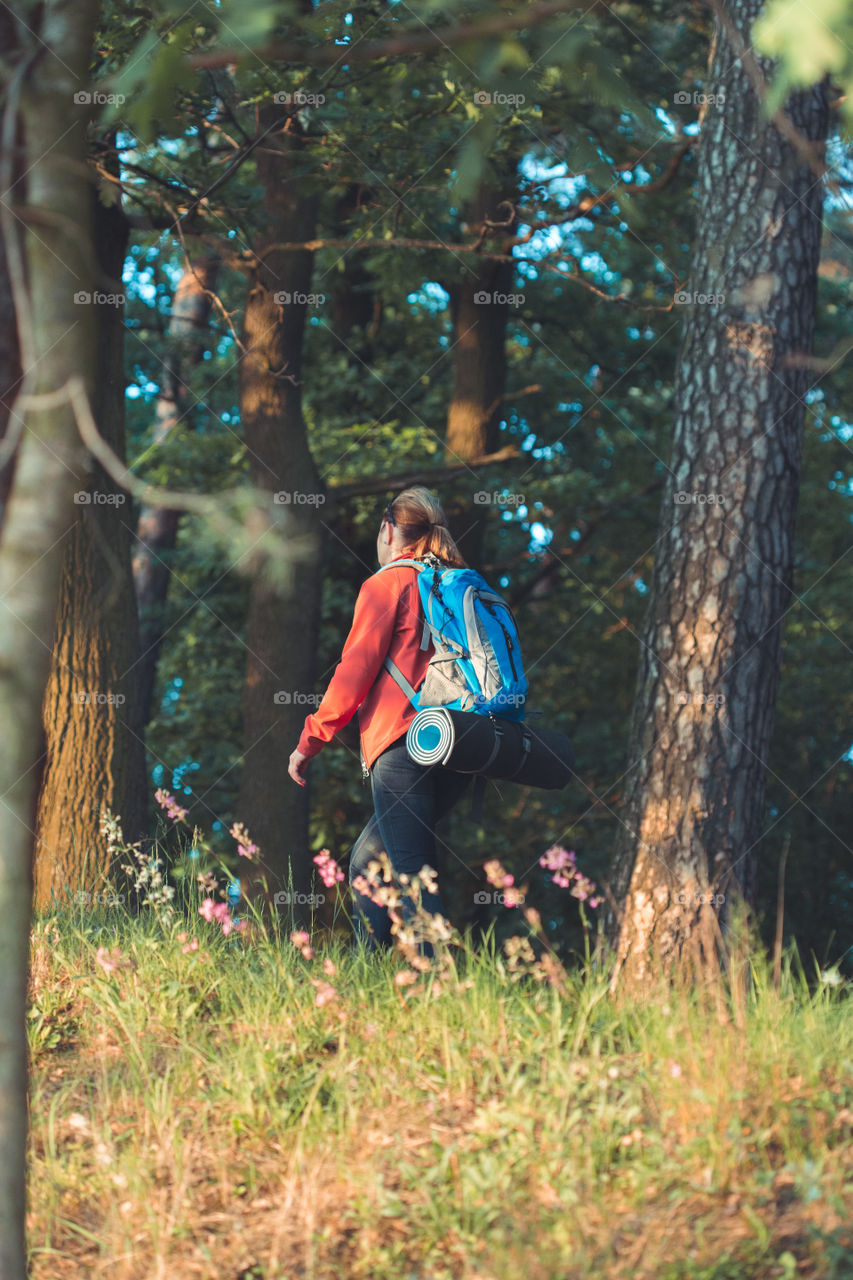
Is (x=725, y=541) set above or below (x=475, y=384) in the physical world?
below

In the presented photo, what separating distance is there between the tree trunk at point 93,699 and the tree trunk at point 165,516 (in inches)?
195

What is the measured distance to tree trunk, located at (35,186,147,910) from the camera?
18.3 ft

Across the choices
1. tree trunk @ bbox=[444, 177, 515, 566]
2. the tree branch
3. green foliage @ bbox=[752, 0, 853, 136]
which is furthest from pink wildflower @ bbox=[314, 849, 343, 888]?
tree trunk @ bbox=[444, 177, 515, 566]

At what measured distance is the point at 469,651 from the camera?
400 cm

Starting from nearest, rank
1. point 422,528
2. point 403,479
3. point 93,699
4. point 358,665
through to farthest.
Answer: point 358,665
point 422,528
point 93,699
point 403,479

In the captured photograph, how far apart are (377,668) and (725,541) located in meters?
1.68

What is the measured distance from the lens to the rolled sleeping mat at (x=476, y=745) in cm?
388

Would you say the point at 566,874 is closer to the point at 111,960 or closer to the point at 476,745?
the point at 476,745

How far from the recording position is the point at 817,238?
5027mm

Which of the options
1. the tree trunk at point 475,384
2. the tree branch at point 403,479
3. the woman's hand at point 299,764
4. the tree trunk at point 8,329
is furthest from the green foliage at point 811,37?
the tree trunk at point 475,384

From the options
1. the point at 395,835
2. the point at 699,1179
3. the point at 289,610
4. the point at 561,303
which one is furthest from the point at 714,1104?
the point at 561,303

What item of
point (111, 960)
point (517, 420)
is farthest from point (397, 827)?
point (517, 420)

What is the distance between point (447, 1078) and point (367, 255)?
8888mm

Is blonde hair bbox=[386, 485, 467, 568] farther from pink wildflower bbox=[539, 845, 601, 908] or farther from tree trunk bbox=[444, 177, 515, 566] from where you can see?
tree trunk bbox=[444, 177, 515, 566]
